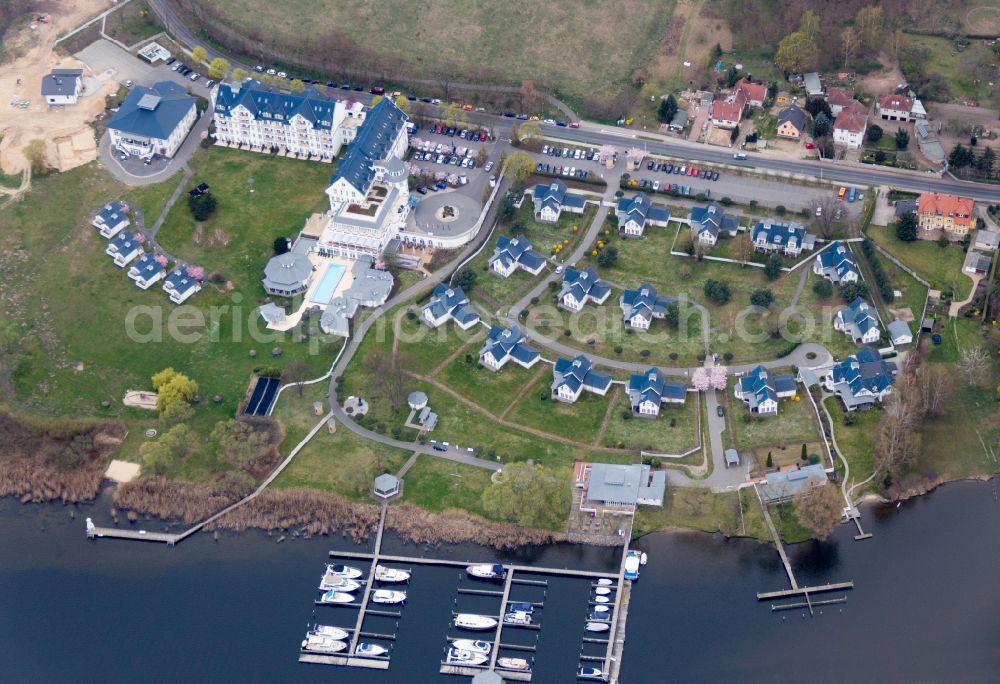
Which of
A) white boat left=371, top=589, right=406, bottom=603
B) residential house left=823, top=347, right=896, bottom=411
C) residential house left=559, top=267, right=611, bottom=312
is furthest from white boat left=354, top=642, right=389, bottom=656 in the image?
residential house left=823, top=347, right=896, bottom=411

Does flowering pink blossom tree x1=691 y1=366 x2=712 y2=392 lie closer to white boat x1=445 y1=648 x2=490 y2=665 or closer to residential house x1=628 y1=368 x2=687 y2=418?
residential house x1=628 y1=368 x2=687 y2=418

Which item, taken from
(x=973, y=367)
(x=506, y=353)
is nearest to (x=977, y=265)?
(x=973, y=367)

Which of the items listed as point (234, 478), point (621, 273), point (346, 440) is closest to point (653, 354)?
point (621, 273)

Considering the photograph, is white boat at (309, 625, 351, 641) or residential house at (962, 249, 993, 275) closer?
white boat at (309, 625, 351, 641)

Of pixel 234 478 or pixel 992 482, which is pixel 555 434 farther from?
pixel 992 482

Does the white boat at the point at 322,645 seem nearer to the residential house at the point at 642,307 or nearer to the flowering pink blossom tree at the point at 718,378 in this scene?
the flowering pink blossom tree at the point at 718,378

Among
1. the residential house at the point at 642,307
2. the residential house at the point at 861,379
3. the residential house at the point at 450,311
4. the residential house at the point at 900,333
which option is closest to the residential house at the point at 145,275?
the residential house at the point at 450,311
